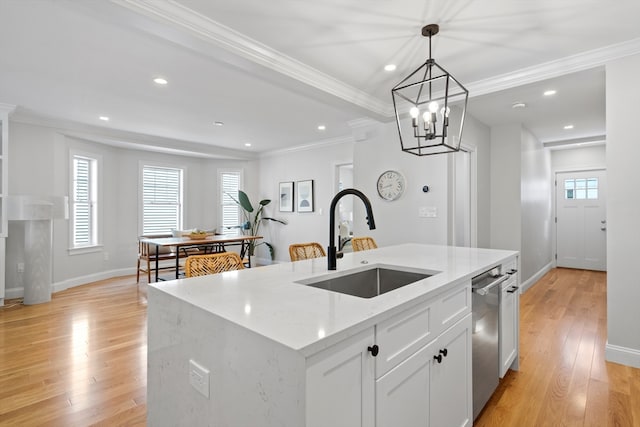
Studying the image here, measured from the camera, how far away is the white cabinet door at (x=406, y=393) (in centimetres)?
107

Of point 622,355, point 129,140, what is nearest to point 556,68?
point 622,355

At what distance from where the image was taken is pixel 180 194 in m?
6.96

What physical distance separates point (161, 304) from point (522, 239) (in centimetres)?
489

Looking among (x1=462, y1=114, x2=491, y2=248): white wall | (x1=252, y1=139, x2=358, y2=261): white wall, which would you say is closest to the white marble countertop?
(x1=462, y1=114, x2=491, y2=248): white wall

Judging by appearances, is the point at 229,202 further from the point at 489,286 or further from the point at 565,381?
the point at 565,381

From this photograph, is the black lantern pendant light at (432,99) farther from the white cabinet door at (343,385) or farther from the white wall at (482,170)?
the white cabinet door at (343,385)

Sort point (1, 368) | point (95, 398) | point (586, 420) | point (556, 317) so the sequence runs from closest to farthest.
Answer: point (586, 420)
point (95, 398)
point (1, 368)
point (556, 317)

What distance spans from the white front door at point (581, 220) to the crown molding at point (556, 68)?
4.68 meters

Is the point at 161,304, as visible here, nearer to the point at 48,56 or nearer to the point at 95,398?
the point at 95,398

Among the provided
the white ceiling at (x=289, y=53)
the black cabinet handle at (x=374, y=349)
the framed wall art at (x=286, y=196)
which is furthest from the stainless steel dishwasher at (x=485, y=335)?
the framed wall art at (x=286, y=196)

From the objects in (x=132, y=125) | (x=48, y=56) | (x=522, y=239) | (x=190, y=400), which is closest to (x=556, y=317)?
(x=522, y=239)

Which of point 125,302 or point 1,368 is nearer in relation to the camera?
point 1,368

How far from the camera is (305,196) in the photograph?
6.56m

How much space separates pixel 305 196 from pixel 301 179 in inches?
14.3
